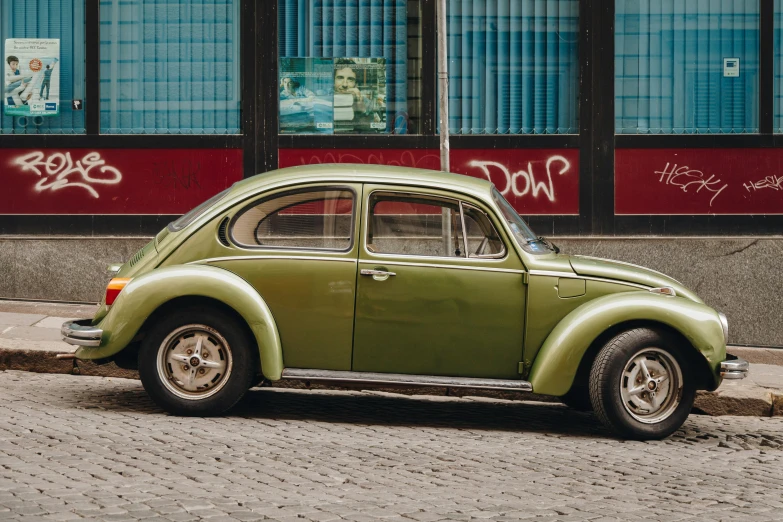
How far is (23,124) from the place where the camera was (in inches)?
492

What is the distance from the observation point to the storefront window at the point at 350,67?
12547 mm

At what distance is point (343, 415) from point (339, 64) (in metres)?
6.06

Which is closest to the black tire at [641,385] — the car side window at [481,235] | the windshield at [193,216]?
the car side window at [481,235]

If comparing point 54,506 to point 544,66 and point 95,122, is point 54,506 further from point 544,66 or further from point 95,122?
point 544,66

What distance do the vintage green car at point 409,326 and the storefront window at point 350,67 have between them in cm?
564

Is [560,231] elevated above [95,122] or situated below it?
below

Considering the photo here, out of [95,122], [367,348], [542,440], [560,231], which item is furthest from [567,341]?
[95,122]

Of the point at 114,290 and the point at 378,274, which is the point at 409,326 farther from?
the point at 114,290

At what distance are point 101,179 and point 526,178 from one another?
465 cm

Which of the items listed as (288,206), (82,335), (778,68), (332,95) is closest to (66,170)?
(332,95)

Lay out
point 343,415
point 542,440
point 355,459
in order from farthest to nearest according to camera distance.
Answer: point 343,415
point 542,440
point 355,459

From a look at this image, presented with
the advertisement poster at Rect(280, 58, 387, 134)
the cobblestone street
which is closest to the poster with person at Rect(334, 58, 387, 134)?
the advertisement poster at Rect(280, 58, 387, 134)

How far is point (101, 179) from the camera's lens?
12.5 meters

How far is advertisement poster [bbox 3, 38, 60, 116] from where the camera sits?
12484 millimetres
